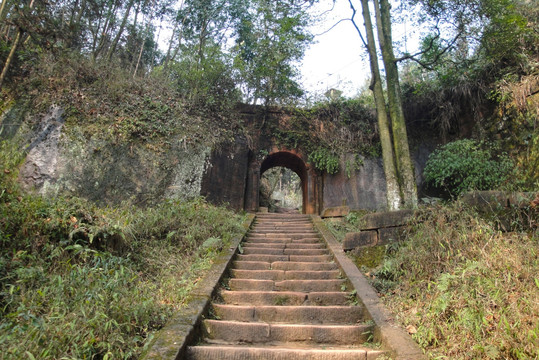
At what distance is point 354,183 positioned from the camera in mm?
11680

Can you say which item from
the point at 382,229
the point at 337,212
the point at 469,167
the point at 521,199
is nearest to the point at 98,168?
the point at 337,212

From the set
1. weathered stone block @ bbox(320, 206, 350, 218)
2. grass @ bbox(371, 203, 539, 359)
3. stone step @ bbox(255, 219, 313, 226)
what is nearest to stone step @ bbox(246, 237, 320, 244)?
stone step @ bbox(255, 219, 313, 226)

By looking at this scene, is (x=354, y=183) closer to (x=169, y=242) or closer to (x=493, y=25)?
(x=493, y=25)

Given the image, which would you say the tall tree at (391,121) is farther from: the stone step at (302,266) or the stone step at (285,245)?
the stone step at (302,266)

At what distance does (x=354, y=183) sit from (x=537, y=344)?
918cm

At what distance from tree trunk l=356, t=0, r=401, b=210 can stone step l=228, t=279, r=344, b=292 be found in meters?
3.77

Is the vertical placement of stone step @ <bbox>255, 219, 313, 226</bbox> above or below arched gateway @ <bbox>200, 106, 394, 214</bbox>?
below

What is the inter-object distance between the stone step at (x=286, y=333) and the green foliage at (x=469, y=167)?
618 cm

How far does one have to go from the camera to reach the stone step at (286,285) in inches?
208

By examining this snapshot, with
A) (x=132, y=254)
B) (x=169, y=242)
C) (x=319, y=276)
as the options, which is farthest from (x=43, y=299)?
(x=319, y=276)

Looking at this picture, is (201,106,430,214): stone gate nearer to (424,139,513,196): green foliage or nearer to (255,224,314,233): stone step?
(424,139,513,196): green foliage

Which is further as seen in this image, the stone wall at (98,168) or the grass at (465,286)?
the stone wall at (98,168)

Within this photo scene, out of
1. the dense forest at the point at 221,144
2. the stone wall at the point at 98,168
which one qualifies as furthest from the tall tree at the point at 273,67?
the stone wall at the point at 98,168

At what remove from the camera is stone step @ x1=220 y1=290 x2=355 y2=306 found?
4.86 m
